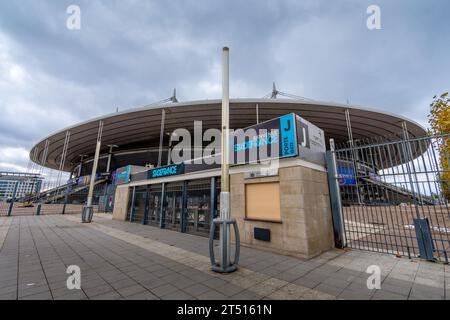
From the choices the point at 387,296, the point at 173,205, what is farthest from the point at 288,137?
the point at 173,205

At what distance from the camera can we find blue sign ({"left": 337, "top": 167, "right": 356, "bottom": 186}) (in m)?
6.73

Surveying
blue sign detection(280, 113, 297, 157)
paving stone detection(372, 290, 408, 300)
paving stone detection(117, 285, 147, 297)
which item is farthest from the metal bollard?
blue sign detection(280, 113, 297, 157)

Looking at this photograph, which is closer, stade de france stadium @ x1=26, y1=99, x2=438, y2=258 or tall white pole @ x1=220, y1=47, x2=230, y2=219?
tall white pole @ x1=220, y1=47, x2=230, y2=219

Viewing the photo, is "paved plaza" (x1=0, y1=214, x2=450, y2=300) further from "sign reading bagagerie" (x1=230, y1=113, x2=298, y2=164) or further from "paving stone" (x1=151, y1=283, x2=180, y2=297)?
"sign reading bagagerie" (x1=230, y1=113, x2=298, y2=164)

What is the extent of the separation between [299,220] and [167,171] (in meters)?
7.97

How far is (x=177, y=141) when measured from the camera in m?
30.3

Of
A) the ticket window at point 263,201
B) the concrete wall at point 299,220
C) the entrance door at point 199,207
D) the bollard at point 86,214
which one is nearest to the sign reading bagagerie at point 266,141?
the concrete wall at point 299,220

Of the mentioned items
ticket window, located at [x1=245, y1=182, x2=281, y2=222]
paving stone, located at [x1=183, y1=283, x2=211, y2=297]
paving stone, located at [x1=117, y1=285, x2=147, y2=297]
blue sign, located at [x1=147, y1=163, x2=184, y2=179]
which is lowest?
paving stone, located at [x1=183, y1=283, x2=211, y2=297]

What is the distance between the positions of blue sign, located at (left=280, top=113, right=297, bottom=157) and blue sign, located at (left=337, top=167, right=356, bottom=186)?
8.14 ft

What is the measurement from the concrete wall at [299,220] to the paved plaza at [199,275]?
38 centimetres

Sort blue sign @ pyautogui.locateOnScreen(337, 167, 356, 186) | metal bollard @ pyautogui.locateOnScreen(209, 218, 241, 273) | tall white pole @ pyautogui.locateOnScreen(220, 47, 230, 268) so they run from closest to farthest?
metal bollard @ pyautogui.locateOnScreen(209, 218, 241, 273)
tall white pole @ pyautogui.locateOnScreen(220, 47, 230, 268)
blue sign @ pyautogui.locateOnScreen(337, 167, 356, 186)

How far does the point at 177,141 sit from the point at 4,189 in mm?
181065

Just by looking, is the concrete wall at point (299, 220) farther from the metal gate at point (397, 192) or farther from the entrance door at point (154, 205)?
the entrance door at point (154, 205)

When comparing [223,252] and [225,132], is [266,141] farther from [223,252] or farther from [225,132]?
[223,252]
